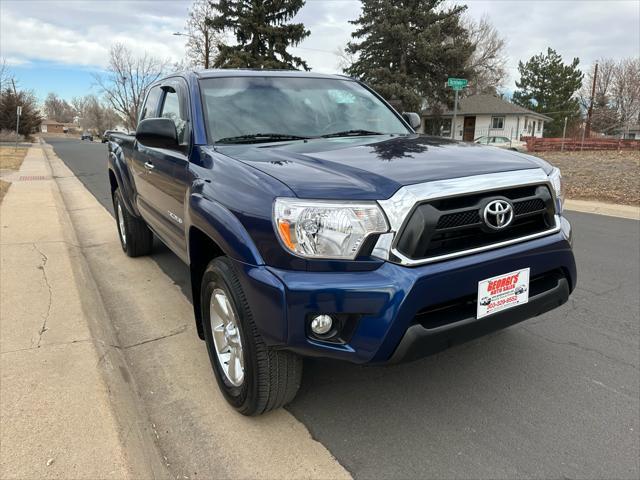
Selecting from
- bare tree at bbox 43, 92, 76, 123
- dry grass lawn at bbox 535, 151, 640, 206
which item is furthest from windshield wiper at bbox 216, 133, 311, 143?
bare tree at bbox 43, 92, 76, 123

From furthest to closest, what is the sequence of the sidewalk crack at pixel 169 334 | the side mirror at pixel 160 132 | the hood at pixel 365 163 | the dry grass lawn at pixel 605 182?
1. the dry grass lawn at pixel 605 182
2. the sidewalk crack at pixel 169 334
3. the side mirror at pixel 160 132
4. the hood at pixel 365 163

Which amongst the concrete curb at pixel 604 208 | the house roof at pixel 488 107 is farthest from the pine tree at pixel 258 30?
the concrete curb at pixel 604 208

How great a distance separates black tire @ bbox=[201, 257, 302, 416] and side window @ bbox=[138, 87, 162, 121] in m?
2.54

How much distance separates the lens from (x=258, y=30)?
3341 cm

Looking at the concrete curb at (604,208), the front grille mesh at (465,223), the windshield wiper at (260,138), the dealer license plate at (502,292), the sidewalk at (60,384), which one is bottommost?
the sidewalk at (60,384)

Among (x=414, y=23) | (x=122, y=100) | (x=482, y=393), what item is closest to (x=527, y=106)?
(x=414, y=23)

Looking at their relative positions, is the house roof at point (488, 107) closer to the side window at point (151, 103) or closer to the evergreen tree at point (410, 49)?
the evergreen tree at point (410, 49)

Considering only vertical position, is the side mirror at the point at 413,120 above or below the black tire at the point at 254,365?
above

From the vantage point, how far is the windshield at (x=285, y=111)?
3.21m

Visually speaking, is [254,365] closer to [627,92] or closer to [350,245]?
[350,245]

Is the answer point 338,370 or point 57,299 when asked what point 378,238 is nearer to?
point 338,370

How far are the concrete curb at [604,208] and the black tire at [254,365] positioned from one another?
8.68 m

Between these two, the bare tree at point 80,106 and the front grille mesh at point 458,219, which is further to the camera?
the bare tree at point 80,106

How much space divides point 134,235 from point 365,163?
3.84 m
